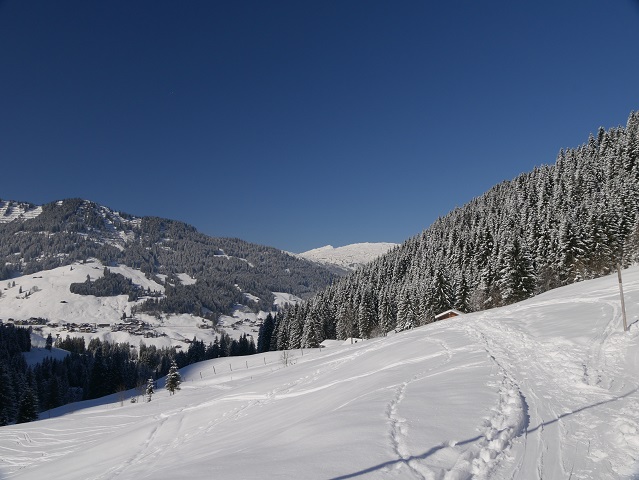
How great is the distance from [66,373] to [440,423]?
114112 mm

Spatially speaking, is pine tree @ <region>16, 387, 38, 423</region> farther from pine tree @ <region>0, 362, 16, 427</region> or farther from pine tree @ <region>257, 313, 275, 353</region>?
pine tree @ <region>257, 313, 275, 353</region>

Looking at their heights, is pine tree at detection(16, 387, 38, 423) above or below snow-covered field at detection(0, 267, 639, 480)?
below

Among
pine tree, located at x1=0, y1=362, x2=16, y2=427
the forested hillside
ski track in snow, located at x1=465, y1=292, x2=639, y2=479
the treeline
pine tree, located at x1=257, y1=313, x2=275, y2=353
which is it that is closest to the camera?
ski track in snow, located at x1=465, y1=292, x2=639, y2=479

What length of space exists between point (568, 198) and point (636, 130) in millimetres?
28171

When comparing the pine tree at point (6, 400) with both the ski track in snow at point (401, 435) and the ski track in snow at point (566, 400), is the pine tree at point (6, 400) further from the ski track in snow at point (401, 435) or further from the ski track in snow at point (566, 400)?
the ski track in snow at point (566, 400)

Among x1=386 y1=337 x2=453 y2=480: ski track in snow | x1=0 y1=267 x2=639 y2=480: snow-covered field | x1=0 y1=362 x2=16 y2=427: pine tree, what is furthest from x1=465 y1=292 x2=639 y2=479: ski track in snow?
x1=0 y1=362 x2=16 y2=427: pine tree

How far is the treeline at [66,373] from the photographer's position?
51.5 metres

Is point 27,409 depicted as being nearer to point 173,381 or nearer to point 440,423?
point 173,381

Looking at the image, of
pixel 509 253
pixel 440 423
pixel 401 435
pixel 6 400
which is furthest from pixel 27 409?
pixel 509 253

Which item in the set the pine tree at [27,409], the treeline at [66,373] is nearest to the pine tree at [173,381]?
the treeline at [66,373]

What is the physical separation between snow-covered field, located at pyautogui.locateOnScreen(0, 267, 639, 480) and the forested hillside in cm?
2840

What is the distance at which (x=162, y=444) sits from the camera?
1844 centimetres

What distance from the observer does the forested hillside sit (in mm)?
52438

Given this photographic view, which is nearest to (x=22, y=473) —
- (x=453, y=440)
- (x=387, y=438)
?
(x=387, y=438)
